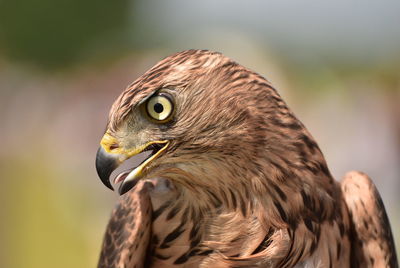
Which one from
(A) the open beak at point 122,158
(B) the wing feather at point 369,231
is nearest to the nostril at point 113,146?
(A) the open beak at point 122,158

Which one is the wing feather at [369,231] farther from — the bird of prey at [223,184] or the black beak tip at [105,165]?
the black beak tip at [105,165]

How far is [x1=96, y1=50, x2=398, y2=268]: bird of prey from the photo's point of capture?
2.99m

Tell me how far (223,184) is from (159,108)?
0.52 metres

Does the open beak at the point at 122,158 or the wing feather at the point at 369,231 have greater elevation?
the open beak at the point at 122,158

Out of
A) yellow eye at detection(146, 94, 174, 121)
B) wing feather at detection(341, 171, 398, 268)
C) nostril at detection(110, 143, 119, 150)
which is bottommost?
wing feather at detection(341, 171, 398, 268)

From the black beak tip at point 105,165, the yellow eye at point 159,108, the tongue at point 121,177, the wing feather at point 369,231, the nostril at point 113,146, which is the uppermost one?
the yellow eye at point 159,108

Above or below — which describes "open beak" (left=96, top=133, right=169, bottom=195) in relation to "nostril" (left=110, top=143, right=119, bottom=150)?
below

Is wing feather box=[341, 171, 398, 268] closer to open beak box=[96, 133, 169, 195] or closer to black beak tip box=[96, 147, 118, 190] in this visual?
open beak box=[96, 133, 169, 195]

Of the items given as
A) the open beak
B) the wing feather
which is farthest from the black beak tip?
the wing feather

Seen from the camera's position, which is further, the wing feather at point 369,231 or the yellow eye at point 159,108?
the wing feather at point 369,231

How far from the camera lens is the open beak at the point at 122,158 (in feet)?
9.66

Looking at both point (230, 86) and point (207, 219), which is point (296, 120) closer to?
point (230, 86)

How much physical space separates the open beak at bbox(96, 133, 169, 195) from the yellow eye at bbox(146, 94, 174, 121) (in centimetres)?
11

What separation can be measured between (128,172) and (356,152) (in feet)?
30.6
